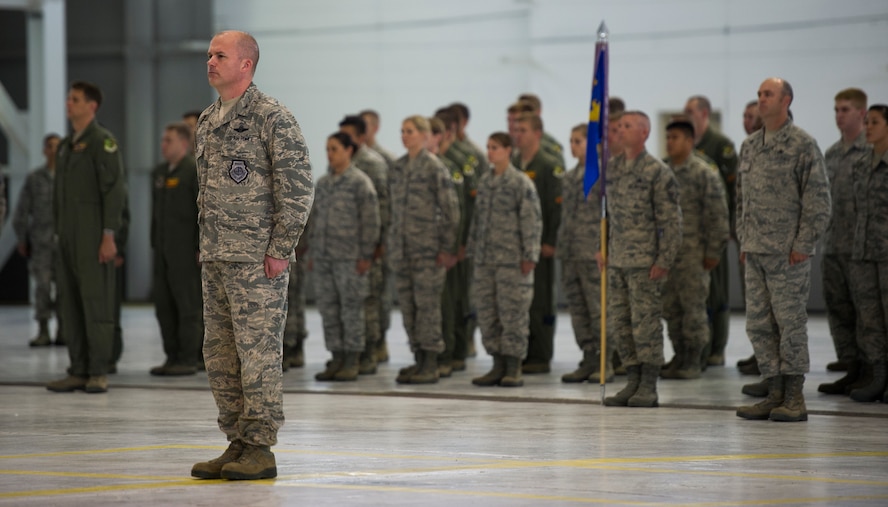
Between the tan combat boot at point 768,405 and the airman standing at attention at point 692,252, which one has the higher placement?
the airman standing at attention at point 692,252

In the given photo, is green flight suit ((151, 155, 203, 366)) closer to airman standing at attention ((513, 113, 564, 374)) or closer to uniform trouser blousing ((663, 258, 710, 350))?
airman standing at attention ((513, 113, 564, 374))

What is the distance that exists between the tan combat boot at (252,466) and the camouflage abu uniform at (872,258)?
4319 mm

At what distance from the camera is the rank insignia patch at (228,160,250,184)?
16.6 ft

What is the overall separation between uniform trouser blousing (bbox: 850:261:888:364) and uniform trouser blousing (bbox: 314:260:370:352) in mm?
3363

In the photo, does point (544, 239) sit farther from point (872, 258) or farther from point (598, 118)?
point (872, 258)

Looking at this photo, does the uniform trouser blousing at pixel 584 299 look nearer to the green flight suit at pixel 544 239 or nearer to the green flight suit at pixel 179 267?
the green flight suit at pixel 544 239

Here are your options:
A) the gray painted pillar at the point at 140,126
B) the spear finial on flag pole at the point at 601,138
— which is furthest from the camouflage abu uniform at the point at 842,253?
the gray painted pillar at the point at 140,126

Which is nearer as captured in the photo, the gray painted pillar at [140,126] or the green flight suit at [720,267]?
the green flight suit at [720,267]

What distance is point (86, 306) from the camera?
8289mm

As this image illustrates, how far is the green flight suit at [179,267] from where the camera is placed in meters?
9.56

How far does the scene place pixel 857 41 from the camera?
570 inches

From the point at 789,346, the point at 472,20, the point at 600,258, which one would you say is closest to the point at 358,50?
the point at 472,20

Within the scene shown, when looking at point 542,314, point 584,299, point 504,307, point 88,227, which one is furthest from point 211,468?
point 542,314

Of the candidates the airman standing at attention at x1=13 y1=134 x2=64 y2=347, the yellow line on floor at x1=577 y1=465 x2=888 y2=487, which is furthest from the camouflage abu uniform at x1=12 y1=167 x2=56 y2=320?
the yellow line on floor at x1=577 y1=465 x2=888 y2=487
